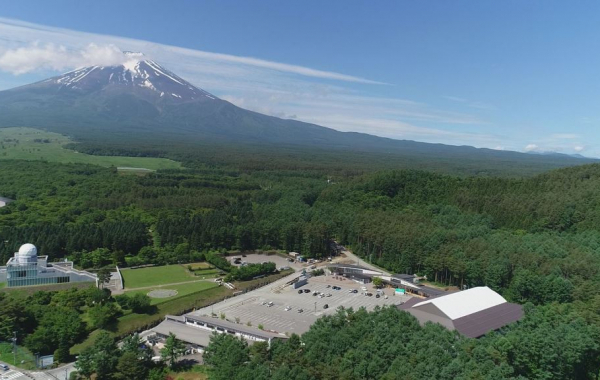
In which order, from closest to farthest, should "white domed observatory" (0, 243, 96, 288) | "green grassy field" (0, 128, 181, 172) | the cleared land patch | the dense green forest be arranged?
the dense green forest → "white domed observatory" (0, 243, 96, 288) → the cleared land patch → "green grassy field" (0, 128, 181, 172)

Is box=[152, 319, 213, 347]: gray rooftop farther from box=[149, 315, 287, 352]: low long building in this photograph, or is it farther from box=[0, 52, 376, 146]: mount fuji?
box=[0, 52, 376, 146]: mount fuji

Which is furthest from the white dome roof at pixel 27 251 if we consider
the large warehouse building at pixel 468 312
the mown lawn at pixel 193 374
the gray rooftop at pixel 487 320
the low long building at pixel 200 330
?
the gray rooftop at pixel 487 320

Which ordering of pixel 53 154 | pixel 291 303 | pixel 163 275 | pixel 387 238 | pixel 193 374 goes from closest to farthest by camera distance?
pixel 193 374 → pixel 291 303 → pixel 163 275 → pixel 387 238 → pixel 53 154

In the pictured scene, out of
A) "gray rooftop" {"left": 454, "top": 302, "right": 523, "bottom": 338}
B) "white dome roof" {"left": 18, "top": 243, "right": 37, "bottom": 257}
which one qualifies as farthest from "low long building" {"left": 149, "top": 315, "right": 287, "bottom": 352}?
"white dome roof" {"left": 18, "top": 243, "right": 37, "bottom": 257}

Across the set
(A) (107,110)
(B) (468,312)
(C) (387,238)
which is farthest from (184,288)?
(A) (107,110)

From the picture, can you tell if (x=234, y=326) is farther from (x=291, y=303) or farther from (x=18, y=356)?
(x=18, y=356)

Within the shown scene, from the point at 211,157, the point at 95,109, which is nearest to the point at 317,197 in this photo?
the point at 211,157

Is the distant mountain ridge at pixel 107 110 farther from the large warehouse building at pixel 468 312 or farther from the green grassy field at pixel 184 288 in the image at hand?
the large warehouse building at pixel 468 312
